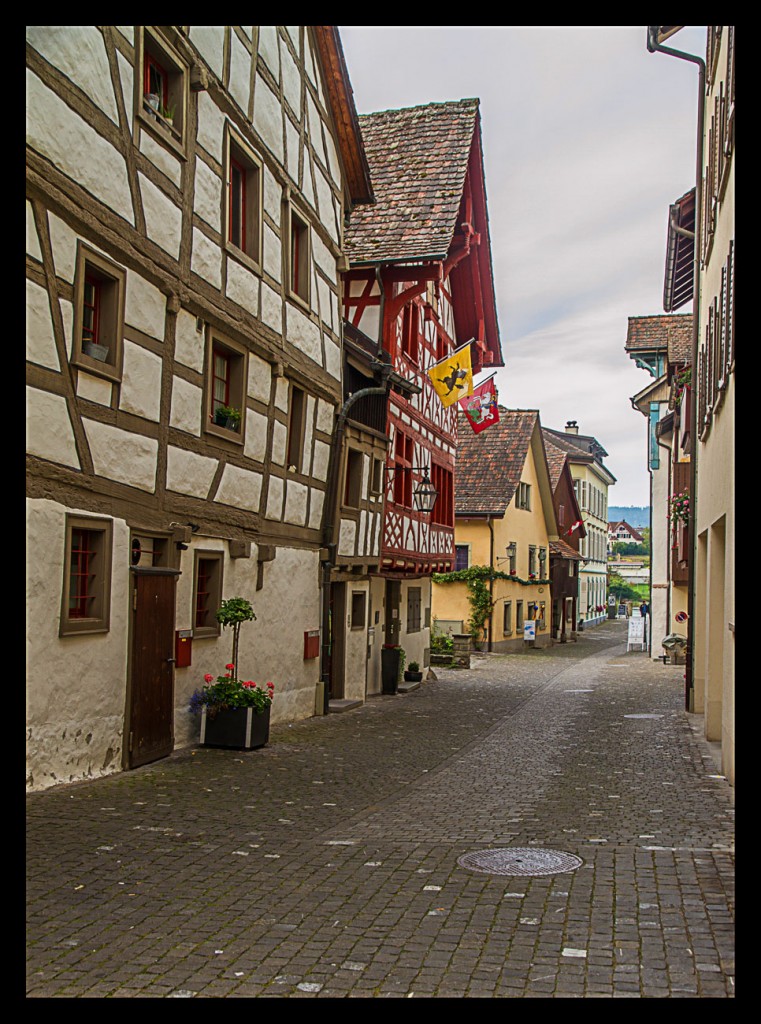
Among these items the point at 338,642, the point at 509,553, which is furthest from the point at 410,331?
the point at 509,553

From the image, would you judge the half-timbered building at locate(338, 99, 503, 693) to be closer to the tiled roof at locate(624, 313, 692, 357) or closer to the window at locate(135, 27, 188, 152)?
the tiled roof at locate(624, 313, 692, 357)

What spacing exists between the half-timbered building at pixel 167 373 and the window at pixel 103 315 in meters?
0.02

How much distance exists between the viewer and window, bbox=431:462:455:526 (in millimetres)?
26734

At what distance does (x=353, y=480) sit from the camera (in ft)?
63.7

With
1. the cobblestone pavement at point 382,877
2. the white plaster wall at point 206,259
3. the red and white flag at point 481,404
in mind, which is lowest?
the cobblestone pavement at point 382,877

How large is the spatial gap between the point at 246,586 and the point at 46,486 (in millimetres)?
5447

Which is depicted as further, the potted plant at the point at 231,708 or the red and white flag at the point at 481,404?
the red and white flag at the point at 481,404

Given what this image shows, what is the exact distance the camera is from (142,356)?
11016 millimetres

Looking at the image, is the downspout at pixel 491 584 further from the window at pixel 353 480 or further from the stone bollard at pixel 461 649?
the window at pixel 353 480

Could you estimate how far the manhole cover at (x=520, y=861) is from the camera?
7.05m

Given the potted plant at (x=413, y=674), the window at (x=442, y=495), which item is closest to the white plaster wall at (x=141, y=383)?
the potted plant at (x=413, y=674)
